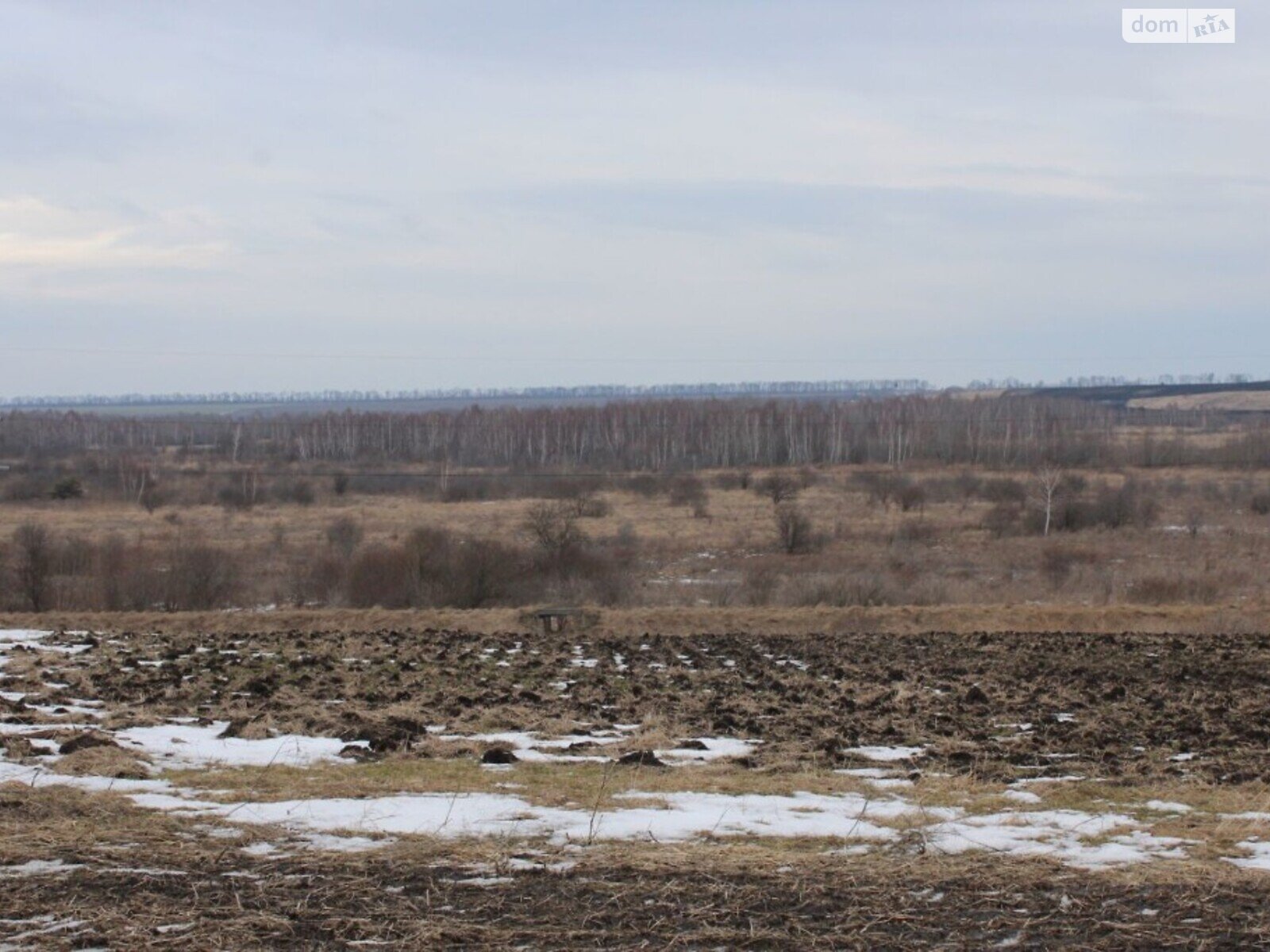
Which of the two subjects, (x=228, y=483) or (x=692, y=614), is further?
(x=228, y=483)

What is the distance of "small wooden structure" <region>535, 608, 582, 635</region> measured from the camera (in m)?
26.7

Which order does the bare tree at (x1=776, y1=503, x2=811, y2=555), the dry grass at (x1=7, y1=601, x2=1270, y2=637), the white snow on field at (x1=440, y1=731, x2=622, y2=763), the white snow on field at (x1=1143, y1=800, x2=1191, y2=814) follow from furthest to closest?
the bare tree at (x1=776, y1=503, x2=811, y2=555)
the dry grass at (x1=7, y1=601, x2=1270, y2=637)
the white snow on field at (x1=440, y1=731, x2=622, y2=763)
the white snow on field at (x1=1143, y1=800, x2=1191, y2=814)

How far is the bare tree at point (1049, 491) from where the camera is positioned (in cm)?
5356

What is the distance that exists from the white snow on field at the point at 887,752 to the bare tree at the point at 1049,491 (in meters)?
44.3

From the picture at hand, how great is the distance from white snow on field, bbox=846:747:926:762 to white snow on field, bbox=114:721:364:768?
12.6 feet

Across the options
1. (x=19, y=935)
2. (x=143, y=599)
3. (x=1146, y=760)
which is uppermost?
(x=19, y=935)

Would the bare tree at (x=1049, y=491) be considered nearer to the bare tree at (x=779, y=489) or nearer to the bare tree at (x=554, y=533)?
the bare tree at (x=779, y=489)

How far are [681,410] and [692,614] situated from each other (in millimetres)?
103421

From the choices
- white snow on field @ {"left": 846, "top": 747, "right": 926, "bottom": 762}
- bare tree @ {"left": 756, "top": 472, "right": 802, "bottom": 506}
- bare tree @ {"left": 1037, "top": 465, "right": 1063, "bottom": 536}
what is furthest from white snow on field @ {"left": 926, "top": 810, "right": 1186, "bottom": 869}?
bare tree @ {"left": 756, "top": 472, "right": 802, "bottom": 506}

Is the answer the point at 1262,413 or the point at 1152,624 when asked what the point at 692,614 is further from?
the point at 1262,413

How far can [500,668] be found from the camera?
1562cm

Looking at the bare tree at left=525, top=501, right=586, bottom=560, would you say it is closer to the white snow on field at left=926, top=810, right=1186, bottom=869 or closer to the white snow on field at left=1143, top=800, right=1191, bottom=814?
the white snow on field at left=1143, top=800, right=1191, bottom=814

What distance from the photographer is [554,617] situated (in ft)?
90.2

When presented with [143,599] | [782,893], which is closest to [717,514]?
[143,599]
